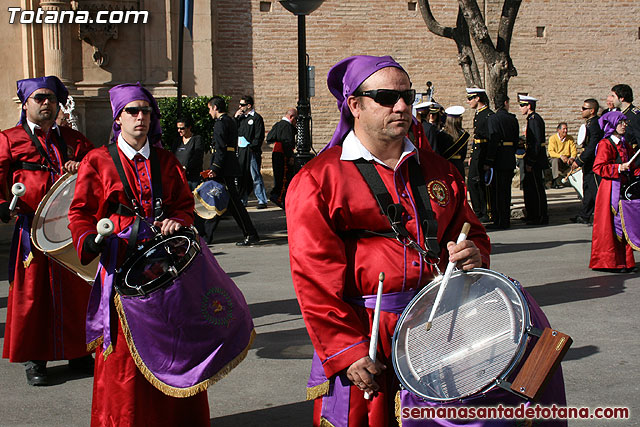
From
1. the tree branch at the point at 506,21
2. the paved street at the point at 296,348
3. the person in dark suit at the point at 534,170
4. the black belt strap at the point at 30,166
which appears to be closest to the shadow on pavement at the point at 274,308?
the paved street at the point at 296,348

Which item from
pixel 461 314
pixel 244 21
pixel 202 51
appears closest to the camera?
pixel 461 314

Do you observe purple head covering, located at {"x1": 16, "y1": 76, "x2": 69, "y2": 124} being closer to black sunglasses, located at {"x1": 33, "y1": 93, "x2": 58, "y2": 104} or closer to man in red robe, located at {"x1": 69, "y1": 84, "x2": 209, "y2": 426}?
black sunglasses, located at {"x1": 33, "y1": 93, "x2": 58, "y2": 104}

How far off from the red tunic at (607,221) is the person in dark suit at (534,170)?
4974 mm

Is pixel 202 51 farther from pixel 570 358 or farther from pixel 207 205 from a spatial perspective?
pixel 570 358

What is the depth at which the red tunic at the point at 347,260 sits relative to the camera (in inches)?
125

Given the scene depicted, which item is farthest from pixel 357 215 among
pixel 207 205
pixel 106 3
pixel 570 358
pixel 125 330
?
pixel 106 3

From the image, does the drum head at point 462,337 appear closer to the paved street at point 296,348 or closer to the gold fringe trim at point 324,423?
the gold fringe trim at point 324,423

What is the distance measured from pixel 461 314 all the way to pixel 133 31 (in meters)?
16.4

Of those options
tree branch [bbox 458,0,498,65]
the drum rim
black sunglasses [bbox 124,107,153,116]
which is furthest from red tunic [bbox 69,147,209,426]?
tree branch [bbox 458,0,498,65]

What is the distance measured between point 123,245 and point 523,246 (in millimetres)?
8427

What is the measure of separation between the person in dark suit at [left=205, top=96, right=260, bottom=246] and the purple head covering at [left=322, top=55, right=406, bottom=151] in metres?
9.03

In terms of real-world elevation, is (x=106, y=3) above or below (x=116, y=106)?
above

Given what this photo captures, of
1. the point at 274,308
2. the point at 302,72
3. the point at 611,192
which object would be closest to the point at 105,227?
the point at 274,308

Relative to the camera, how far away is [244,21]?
70.5 ft
